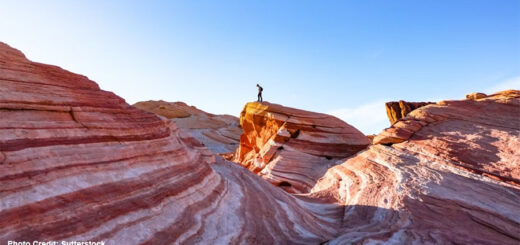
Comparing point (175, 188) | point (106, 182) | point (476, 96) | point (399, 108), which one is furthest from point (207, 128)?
point (106, 182)

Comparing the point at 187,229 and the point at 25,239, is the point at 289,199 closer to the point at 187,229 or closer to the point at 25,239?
the point at 187,229

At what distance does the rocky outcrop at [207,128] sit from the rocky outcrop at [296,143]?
47.8 ft

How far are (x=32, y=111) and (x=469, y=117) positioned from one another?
Answer: 1721 centimetres

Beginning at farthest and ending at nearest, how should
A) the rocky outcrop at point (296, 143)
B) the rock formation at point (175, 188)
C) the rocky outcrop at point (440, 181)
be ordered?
the rocky outcrop at point (296, 143), the rocky outcrop at point (440, 181), the rock formation at point (175, 188)

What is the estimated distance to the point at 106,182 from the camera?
17.1 ft

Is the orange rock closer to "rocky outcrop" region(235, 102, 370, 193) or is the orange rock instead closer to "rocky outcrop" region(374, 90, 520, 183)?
"rocky outcrop" region(374, 90, 520, 183)

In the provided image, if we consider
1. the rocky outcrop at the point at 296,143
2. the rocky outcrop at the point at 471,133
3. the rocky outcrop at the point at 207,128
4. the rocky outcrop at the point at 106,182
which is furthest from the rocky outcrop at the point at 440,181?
the rocky outcrop at the point at 207,128

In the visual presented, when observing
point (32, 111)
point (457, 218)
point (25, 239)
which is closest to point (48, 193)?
point (25, 239)

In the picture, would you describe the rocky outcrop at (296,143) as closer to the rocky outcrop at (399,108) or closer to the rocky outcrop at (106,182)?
the rocky outcrop at (106,182)

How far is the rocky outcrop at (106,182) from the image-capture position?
4.20m

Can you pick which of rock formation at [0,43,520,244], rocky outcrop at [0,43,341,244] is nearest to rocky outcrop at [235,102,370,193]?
rock formation at [0,43,520,244]

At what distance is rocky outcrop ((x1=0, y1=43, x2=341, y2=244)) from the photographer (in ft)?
13.8

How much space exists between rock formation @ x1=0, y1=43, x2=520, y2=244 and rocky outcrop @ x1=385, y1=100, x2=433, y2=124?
63.8ft

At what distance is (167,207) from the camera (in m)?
5.49
